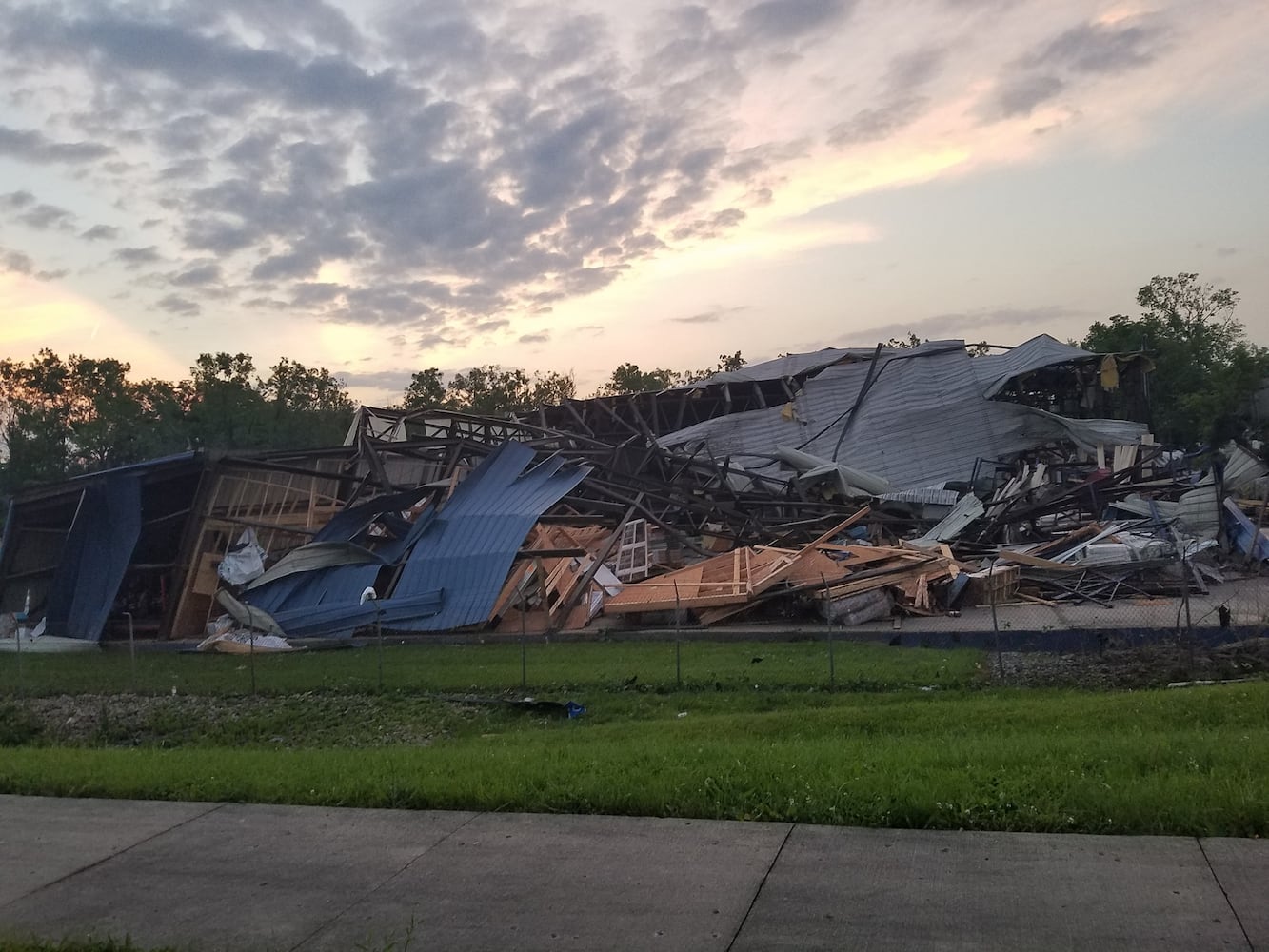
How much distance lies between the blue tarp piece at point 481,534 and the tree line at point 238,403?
1663 centimetres

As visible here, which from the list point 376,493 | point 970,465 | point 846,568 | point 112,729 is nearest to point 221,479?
point 376,493

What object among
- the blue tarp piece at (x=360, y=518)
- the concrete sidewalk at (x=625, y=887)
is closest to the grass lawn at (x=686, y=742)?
the concrete sidewalk at (x=625, y=887)

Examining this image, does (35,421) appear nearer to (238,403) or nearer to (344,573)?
(238,403)

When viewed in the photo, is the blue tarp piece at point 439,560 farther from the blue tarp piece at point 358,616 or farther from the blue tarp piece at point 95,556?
the blue tarp piece at point 95,556

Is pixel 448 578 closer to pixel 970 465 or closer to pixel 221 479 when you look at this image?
pixel 221 479

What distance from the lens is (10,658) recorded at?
66.6ft

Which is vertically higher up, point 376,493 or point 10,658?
point 376,493

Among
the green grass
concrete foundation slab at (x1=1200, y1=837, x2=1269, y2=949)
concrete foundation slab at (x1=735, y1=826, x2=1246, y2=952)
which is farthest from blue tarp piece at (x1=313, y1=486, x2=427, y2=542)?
concrete foundation slab at (x1=1200, y1=837, x2=1269, y2=949)

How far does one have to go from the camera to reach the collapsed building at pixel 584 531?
2036 centimetres

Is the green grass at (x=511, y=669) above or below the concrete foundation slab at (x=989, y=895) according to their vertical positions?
below

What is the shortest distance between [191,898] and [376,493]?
67.3 ft

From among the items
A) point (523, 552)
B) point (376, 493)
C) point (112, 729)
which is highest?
point (376, 493)

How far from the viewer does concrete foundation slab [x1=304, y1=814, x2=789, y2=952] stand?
4.96 m

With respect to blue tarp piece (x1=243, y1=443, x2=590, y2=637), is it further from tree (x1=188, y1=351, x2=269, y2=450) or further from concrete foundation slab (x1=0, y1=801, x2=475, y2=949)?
tree (x1=188, y1=351, x2=269, y2=450)
